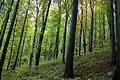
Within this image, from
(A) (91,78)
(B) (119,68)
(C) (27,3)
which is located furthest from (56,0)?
(B) (119,68)

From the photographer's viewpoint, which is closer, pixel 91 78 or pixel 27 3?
pixel 91 78

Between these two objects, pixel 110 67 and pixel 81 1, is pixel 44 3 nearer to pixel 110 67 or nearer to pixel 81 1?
pixel 81 1

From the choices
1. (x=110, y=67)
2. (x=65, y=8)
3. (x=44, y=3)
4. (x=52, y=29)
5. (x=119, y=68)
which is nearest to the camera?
(x=119, y=68)

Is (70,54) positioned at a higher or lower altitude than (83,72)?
higher

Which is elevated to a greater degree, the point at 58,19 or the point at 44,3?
the point at 44,3

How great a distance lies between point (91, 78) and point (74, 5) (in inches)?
209

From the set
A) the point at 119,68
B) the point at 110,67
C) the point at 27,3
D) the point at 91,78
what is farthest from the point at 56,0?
the point at 119,68

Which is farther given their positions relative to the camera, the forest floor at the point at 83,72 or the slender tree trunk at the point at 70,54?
the slender tree trunk at the point at 70,54

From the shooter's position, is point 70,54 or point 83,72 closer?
point 70,54

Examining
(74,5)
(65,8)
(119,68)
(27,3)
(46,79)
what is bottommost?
(46,79)

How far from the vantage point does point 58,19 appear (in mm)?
25203

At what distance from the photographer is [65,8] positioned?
21859mm

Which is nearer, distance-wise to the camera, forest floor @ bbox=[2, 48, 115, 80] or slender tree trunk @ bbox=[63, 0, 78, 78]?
forest floor @ bbox=[2, 48, 115, 80]

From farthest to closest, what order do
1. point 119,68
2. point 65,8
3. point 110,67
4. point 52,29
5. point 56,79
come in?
point 52,29 < point 65,8 < point 110,67 < point 56,79 < point 119,68
